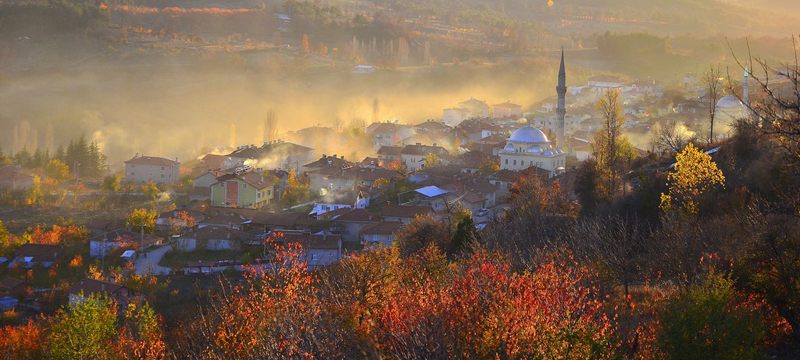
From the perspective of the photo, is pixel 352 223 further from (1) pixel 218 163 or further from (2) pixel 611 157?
(1) pixel 218 163

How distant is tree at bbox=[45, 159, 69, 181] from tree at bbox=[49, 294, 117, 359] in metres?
14.5

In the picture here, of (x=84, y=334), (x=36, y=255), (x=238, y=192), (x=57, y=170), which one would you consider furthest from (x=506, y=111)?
(x=84, y=334)

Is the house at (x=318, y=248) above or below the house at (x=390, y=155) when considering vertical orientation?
above

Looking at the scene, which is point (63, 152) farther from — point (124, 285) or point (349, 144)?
point (124, 285)

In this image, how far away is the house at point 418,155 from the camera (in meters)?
23.8

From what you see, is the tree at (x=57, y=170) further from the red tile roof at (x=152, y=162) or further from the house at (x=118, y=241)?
the house at (x=118, y=241)

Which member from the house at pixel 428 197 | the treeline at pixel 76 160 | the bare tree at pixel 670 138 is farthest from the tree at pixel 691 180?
Result: the treeline at pixel 76 160

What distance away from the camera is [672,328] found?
5398mm

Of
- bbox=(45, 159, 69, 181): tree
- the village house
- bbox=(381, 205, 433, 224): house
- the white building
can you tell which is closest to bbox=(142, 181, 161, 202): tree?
bbox=(45, 159, 69, 181): tree

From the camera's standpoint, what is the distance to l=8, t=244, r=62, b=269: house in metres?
14.5

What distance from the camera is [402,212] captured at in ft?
54.5

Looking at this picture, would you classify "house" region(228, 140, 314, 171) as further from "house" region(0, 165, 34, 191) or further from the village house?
the village house

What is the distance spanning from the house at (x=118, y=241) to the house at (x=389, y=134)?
13.2m

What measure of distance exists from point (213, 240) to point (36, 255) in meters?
2.78
